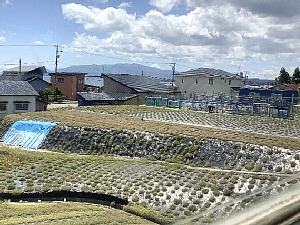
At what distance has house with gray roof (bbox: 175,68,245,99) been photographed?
39031 millimetres

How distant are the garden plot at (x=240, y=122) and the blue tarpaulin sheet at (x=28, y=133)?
6673mm

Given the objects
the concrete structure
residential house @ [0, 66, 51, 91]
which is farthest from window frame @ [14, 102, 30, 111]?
the concrete structure

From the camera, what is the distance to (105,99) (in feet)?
112

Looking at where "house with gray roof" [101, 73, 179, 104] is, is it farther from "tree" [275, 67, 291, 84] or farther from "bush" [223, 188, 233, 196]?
"bush" [223, 188, 233, 196]

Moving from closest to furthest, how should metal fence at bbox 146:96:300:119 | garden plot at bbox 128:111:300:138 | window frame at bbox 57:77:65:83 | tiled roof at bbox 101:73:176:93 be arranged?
garden plot at bbox 128:111:300:138 → metal fence at bbox 146:96:300:119 → tiled roof at bbox 101:73:176:93 → window frame at bbox 57:77:65:83

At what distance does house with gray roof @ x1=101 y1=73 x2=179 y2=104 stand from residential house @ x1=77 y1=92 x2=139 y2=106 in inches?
51.6

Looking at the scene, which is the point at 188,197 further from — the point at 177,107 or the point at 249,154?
the point at 177,107

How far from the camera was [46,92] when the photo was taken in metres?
37.4

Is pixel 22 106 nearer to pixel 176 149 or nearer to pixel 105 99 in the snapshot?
pixel 105 99

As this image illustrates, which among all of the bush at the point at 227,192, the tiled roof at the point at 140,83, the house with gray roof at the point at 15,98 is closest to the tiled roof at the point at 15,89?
the house with gray roof at the point at 15,98

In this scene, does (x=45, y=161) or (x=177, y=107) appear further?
(x=177, y=107)

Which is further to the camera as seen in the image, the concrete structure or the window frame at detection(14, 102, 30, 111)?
the concrete structure

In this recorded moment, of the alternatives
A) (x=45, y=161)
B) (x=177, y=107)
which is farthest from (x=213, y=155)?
(x=177, y=107)

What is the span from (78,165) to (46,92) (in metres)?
25.9
